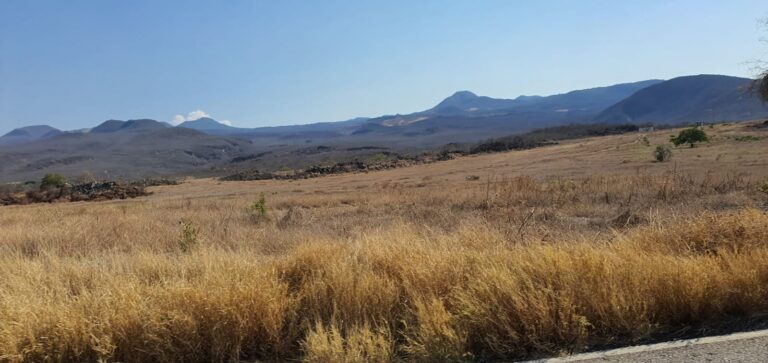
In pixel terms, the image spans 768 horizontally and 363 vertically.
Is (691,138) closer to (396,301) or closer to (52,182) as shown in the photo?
(396,301)

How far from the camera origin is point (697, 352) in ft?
13.3

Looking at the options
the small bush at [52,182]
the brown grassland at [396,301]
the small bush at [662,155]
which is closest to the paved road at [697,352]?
the brown grassland at [396,301]

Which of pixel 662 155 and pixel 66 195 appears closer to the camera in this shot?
pixel 662 155

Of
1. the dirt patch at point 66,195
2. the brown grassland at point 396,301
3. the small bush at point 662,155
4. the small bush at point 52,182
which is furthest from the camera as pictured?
the small bush at point 52,182

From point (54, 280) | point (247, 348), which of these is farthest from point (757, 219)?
point (54, 280)

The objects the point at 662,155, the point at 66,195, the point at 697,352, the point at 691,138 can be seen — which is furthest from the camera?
the point at 66,195

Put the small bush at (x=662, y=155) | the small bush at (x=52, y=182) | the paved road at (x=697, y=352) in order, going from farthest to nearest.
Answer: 1. the small bush at (x=52, y=182)
2. the small bush at (x=662, y=155)
3. the paved road at (x=697, y=352)

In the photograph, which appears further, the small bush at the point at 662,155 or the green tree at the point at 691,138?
the green tree at the point at 691,138

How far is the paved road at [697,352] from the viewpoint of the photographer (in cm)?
394

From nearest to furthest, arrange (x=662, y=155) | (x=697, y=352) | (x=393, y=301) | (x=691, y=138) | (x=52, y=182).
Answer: (x=697, y=352) → (x=393, y=301) → (x=662, y=155) → (x=691, y=138) → (x=52, y=182)

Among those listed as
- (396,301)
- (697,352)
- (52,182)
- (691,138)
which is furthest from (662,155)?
(52,182)

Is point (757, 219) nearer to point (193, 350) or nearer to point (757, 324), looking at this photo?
point (757, 324)

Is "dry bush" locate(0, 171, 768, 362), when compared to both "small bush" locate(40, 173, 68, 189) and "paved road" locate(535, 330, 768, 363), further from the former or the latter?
"small bush" locate(40, 173, 68, 189)

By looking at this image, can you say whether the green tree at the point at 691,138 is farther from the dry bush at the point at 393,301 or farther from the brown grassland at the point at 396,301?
the dry bush at the point at 393,301
